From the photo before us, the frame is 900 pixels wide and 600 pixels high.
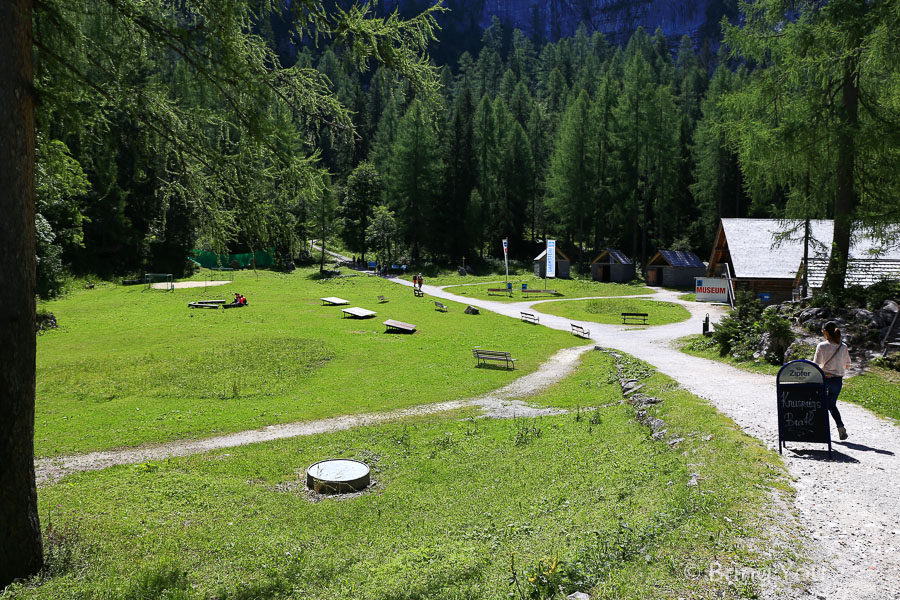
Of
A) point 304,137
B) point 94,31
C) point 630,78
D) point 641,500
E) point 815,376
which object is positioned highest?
point 630,78

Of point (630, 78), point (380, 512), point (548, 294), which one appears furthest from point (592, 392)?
point (630, 78)

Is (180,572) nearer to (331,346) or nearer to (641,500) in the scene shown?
(641,500)

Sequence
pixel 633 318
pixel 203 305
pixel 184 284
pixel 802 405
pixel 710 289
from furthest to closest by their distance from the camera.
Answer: pixel 184 284 < pixel 203 305 < pixel 633 318 < pixel 710 289 < pixel 802 405

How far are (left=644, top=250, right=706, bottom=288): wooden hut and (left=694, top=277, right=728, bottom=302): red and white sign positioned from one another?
779 inches

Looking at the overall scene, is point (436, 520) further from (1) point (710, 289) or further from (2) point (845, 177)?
(1) point (710, 289)

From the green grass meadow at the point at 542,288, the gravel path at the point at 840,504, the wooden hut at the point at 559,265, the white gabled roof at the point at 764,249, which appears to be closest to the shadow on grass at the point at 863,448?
the gravel path at the point at 840,504

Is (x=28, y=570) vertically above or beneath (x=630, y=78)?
beneath

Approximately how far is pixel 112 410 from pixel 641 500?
627 inches

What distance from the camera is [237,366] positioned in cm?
2256

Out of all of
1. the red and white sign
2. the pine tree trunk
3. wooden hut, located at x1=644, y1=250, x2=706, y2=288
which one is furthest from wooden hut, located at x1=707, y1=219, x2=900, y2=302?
the pine tree trunk

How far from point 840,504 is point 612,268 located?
57992 millimetres

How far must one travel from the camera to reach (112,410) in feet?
54.7

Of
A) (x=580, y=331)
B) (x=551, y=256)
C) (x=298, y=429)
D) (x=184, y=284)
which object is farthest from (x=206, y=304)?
(x=551, y=256)

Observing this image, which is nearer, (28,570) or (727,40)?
(28,570)
